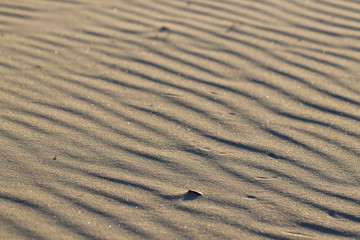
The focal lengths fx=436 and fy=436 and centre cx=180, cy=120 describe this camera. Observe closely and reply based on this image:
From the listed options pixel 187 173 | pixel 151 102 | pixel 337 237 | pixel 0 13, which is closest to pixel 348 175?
pixel 337 237

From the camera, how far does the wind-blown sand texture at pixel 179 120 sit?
210 centimetres

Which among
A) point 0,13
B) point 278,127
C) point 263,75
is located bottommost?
point 278,127

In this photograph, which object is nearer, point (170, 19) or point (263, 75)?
point (263, 75)

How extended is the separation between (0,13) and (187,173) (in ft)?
8.84

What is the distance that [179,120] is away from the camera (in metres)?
2.74

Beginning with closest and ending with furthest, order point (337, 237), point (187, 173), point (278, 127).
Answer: point (337, 237) → point (187, 173) → point (278, 127)

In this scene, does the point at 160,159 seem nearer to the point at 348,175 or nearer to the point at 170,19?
the point at 348,175

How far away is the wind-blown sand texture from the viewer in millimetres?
2102

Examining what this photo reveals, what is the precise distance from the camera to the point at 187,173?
235cm

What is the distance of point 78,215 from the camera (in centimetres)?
207

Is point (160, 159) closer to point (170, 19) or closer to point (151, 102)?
point (151, 102)

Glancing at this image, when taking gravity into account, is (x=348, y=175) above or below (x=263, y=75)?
below

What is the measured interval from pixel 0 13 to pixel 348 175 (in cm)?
331

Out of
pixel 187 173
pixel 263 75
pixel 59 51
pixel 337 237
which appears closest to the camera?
pixel 337 237
